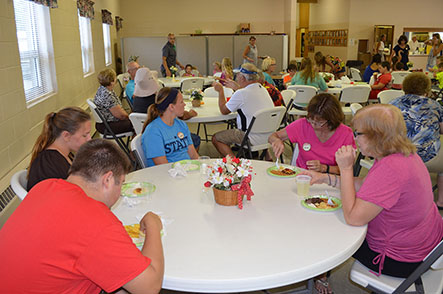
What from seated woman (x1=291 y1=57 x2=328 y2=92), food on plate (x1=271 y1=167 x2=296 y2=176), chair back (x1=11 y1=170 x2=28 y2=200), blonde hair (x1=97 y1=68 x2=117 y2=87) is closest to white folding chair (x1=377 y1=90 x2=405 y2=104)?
seated woman (x1=291 y1=57 x2=328 y2=92)

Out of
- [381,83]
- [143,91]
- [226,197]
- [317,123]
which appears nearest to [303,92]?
[381,83]

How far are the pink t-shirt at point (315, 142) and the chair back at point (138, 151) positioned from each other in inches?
40.3

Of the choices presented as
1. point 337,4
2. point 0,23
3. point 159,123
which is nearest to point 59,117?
point 159,123

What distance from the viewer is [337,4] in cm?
1424

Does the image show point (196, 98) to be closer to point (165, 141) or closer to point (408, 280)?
point (165, 141)

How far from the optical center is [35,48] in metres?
4.72

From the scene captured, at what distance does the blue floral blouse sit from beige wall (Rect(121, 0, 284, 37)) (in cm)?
1182

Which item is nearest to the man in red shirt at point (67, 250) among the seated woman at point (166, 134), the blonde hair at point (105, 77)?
the seated woman at point (166, 134)

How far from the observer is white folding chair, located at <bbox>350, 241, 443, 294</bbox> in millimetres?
1523

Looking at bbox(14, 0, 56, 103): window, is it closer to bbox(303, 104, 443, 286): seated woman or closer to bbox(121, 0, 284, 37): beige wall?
bbox(303, 104, 443, 286): seated woman

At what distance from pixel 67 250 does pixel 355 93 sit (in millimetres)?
5662

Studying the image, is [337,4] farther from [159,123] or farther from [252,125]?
[159,123]

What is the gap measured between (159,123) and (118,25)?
10910 millimetres

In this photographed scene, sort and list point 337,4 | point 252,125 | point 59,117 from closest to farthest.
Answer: point 59,117 < point 252,125 < point 337,4
